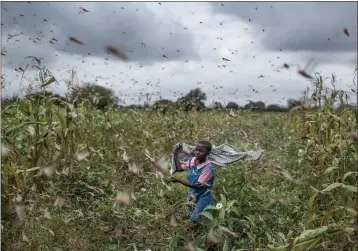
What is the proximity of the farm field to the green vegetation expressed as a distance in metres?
0.01

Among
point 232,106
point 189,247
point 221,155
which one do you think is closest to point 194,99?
point 232,106

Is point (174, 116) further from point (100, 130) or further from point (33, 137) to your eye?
point (33, 137)

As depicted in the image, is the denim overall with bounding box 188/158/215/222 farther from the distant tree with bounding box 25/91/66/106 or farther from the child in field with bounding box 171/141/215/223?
the distant tree with bounding box 25/91/66/106

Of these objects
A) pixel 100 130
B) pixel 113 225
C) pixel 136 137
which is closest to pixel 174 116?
pixel 136 137

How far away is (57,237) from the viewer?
3648mm

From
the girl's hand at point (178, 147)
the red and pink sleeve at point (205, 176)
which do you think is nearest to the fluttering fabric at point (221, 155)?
the girl's hand at point (178, 147)

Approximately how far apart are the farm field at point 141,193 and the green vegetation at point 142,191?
0.04 ft

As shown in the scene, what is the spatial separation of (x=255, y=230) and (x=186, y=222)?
0.53 meters

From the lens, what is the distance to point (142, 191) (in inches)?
183

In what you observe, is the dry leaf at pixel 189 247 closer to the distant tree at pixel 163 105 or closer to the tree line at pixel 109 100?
the tree line at pixel 109 100

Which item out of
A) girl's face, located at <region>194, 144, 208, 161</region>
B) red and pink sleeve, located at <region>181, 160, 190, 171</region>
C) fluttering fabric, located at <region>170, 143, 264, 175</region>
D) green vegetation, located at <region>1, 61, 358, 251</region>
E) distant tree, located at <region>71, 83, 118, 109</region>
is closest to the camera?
green vegetation, located at <region>1, 61, 358, 251</region>

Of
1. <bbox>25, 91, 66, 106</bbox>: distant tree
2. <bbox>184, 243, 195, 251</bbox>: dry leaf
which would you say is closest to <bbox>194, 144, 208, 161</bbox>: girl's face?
<bbox>184, 243, 195, 251</bbox>: dry leaf

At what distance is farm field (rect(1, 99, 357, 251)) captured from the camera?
3.45 meters

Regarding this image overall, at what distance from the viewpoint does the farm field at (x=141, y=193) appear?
11.3 feet
